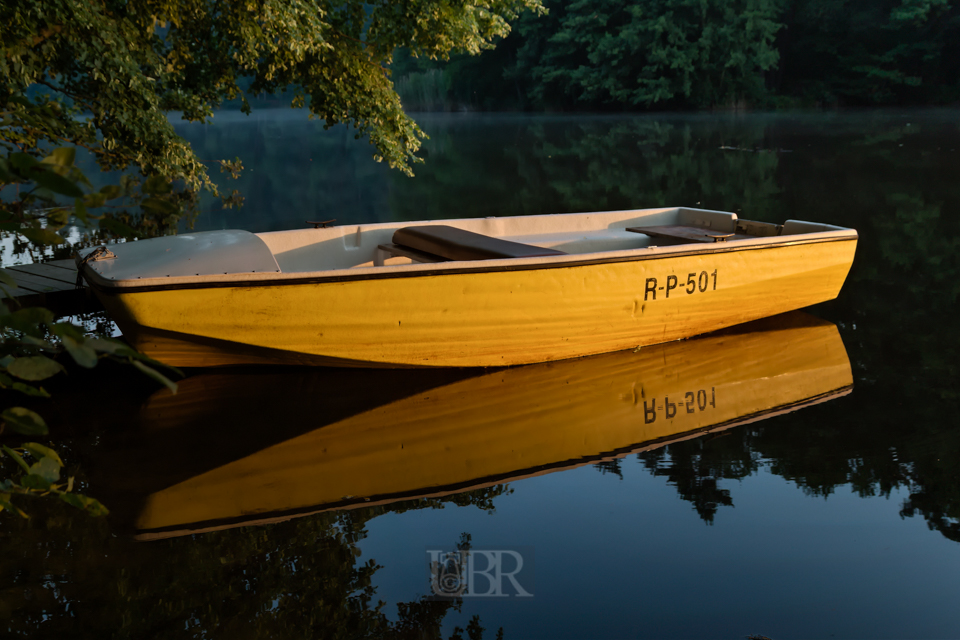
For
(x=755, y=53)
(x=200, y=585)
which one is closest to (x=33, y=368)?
(x=200, y=585)

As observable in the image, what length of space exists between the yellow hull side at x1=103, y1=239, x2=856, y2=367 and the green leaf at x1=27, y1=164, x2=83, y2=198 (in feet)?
13.9

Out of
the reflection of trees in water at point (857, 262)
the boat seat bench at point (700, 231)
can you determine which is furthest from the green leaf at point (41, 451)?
the boat seat bench at point (700, 231)

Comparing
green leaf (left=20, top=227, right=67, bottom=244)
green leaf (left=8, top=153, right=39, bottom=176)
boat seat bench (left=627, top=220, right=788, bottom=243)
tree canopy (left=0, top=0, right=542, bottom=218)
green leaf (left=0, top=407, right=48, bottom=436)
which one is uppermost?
tree canopy (left=0, top=0, right=542, bottom=218)

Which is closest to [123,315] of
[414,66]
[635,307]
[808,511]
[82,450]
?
[82,450]

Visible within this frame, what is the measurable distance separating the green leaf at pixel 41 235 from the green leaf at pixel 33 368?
0.55 ft

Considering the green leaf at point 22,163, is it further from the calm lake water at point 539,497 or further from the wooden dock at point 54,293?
the wooden dock at point 54,293

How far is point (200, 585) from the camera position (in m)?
3.44

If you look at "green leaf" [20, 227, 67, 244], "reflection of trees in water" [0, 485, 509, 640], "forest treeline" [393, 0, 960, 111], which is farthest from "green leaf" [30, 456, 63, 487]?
"forest treeline" [393, 0, 960, 111]

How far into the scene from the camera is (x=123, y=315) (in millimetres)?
5129

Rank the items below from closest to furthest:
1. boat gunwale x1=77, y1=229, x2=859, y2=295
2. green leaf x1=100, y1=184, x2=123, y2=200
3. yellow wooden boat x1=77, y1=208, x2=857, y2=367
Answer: green leaf x1=100, y1=184, x2=123, y2=200, boat gunwale x1=77, y1=229, x2=859, y2=295, yellow wooden boat x1=77, y1=208, x2=857, y2=367

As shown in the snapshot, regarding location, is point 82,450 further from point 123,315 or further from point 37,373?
point 37,373

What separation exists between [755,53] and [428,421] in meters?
43.5

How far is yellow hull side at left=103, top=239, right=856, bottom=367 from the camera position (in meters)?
5.27

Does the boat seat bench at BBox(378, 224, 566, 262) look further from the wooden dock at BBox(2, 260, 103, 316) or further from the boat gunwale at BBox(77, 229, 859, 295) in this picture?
the wooden dock at BBox(2, 260, 103, 316)
